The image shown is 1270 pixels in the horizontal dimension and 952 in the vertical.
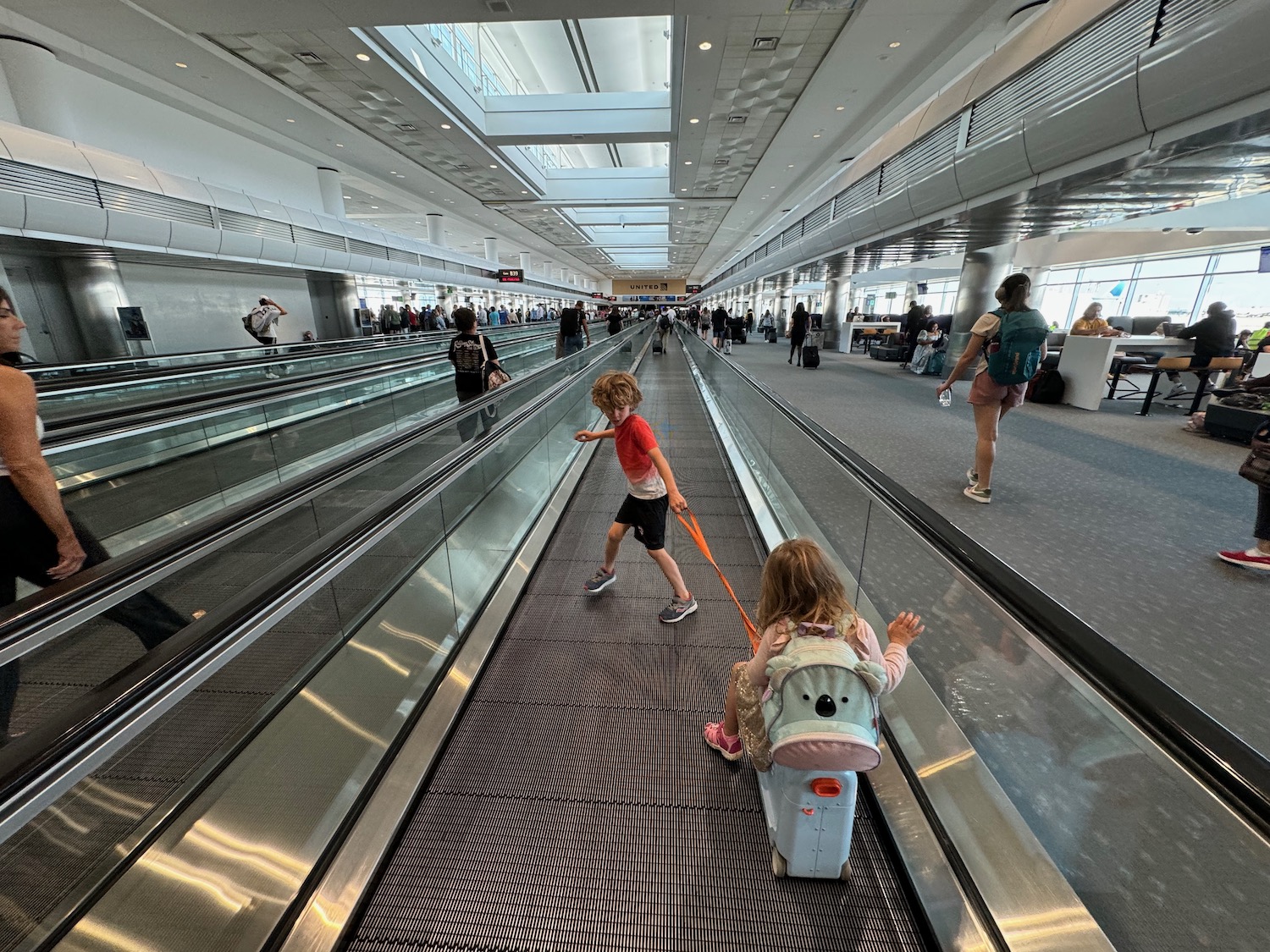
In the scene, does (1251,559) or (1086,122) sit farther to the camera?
(1086,122)

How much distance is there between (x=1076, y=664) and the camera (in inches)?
47.6

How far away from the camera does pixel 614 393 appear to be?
303 cm

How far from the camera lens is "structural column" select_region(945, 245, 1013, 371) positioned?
12.3m

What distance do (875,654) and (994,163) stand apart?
8.35 meters

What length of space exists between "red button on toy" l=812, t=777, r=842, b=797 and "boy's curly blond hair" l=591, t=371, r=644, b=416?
6.81 feet

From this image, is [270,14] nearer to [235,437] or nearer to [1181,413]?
[235,437]

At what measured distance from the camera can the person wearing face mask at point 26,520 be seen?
1.87m

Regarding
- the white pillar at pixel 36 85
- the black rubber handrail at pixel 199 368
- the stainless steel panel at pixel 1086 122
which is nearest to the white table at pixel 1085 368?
the stainless steel panel at pixel 1086 122

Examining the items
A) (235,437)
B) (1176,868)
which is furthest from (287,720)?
(235,437)

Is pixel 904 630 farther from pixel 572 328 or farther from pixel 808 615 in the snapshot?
pixel 572 328

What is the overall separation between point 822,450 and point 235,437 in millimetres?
6069

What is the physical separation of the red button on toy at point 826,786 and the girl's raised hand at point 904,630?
48 cm

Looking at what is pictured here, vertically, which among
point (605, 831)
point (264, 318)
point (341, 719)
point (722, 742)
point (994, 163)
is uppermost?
point (994, 163)

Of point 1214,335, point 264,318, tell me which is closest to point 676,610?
point 1214,335
